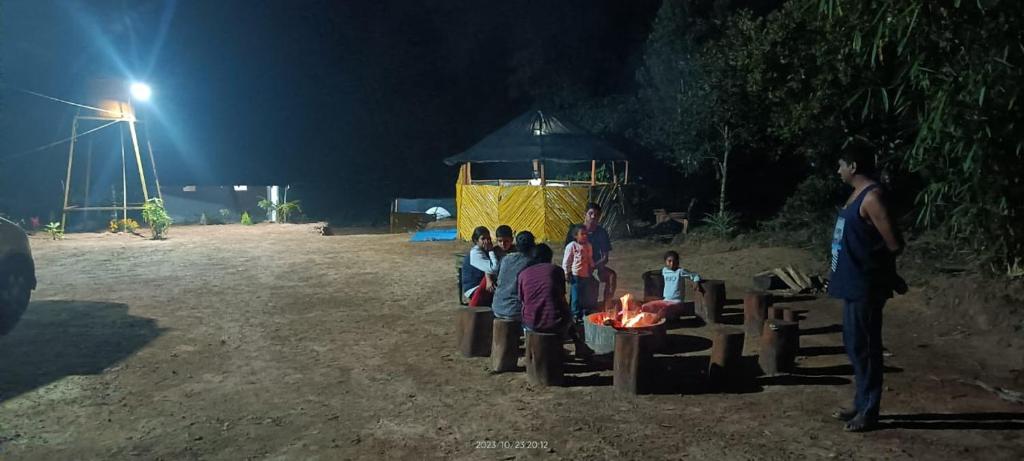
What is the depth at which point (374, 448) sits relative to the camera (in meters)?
4.77

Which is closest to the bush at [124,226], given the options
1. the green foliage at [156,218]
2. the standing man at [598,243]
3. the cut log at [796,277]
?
the green foliage at [156,218]

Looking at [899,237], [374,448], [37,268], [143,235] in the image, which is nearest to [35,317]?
[37,268]

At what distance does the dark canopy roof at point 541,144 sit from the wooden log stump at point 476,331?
36.5 feet

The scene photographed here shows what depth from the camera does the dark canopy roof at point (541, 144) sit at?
18.0m

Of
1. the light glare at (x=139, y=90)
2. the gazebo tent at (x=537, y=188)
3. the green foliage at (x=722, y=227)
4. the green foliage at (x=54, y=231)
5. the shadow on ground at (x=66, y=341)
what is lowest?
the shadow on ground at (x=66, y=341)

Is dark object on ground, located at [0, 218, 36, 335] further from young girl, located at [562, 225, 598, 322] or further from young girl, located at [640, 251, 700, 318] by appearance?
young girl, located at [640, 251, 700, 318]

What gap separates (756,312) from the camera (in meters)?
8.06

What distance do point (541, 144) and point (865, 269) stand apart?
45.8 feet

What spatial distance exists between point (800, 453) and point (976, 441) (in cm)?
122

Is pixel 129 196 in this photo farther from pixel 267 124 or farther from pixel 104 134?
pixel 267 124
